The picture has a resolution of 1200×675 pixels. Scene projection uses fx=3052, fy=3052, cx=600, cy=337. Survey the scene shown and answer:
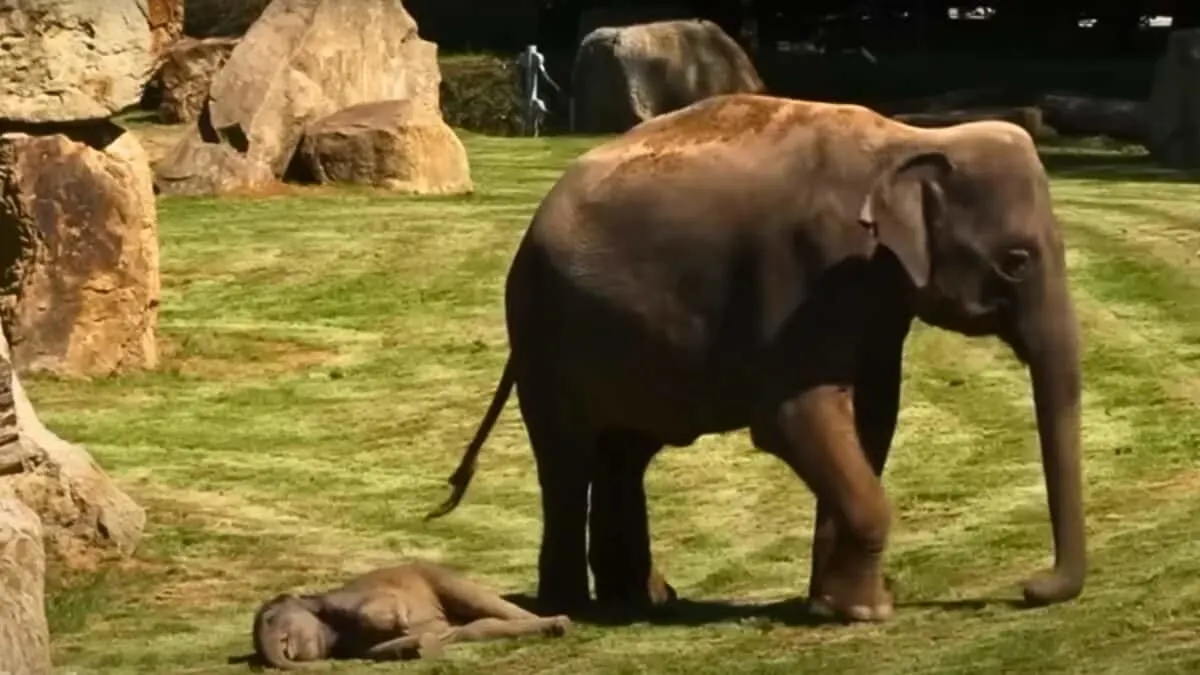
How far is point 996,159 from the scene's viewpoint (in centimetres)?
997

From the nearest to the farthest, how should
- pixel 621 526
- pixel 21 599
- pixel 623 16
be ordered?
pixel 21 599 < pixel 621 526 < pixel 623 16

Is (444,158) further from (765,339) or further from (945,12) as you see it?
(945,12)

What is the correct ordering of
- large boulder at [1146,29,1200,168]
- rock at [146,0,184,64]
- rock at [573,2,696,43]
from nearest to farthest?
rock at [146,0,184,64]
large boulder at [1146,29,1200,168]
rock at [573,2,696,43]

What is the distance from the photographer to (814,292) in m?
9.91

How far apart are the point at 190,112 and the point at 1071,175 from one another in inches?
368

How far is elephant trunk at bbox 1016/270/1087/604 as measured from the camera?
32.7 feet

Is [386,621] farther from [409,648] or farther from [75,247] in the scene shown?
[75,247]

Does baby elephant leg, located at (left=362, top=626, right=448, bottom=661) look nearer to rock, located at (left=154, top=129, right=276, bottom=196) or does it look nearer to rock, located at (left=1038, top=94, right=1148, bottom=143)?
rock, located at (left=154, top=129, right=276, bottom=196)

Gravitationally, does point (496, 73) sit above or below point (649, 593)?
below

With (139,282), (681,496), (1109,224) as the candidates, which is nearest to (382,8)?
(1109,224)

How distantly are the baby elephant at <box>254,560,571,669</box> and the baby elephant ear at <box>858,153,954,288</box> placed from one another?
162cm

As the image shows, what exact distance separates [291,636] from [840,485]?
1826 mm

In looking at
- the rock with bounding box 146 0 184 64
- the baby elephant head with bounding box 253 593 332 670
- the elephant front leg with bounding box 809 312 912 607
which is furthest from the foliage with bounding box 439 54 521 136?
the baby elephant head with bounding box 253 593 332 670

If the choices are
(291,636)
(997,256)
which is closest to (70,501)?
(291,636)
